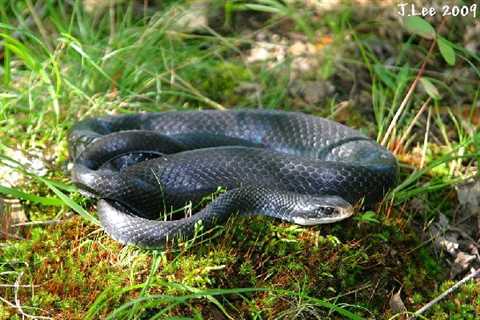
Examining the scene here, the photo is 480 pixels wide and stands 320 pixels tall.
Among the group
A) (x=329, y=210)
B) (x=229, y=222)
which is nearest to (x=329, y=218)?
(x=329, y=210)

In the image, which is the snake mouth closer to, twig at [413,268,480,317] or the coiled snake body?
the coiled snake body

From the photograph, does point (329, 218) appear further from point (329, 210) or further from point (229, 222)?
point (229, 222)

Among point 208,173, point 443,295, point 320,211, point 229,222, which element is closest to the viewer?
point 443,295

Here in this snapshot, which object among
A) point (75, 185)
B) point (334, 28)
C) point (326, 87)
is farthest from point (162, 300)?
point (334, 28)

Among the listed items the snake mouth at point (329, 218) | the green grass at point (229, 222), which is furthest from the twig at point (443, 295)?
the snake mouth at point (329, 218)

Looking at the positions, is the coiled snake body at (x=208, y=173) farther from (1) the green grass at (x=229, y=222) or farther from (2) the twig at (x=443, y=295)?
(2) the twig at (x=443, y=295)

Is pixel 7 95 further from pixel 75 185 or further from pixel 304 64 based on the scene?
pixel 304 64
